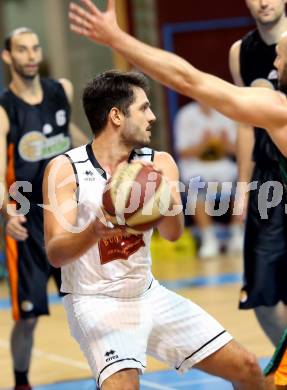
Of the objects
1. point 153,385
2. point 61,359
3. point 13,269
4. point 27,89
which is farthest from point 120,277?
point 61,359

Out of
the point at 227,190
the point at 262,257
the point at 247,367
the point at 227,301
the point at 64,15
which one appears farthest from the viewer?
the point at 64,15

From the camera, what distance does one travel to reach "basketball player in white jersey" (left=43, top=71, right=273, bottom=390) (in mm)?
4836

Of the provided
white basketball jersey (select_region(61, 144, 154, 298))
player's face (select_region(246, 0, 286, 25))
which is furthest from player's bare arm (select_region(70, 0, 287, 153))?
player's face (select_region(246, 0, 286, 25))

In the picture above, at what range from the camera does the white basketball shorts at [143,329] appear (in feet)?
15.7

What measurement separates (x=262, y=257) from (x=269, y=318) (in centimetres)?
38

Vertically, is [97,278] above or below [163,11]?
below

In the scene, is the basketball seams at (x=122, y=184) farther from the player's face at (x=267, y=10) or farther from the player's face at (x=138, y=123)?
the player's face at (x=267, y=10)

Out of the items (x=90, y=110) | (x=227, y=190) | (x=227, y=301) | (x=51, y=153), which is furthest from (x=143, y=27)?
(x=90, y=110)

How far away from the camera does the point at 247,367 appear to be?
4.89 m

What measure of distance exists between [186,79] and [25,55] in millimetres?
2819

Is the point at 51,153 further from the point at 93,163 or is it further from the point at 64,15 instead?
the point at 64,15

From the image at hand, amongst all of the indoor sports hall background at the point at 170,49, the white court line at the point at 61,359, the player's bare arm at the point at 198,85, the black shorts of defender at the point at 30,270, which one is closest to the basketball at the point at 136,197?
the player's bare arm at the point at 198,85

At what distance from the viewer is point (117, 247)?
499 centimetres

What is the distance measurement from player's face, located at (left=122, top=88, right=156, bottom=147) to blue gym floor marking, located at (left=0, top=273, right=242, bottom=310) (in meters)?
5.50
